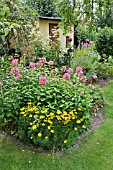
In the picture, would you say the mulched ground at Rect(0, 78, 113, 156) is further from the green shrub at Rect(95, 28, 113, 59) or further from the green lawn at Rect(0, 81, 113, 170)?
the green shrub at Rect(95, 28, 113, 59)

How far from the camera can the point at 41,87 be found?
9.38ft

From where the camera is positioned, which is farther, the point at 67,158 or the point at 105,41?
the point at 105,41

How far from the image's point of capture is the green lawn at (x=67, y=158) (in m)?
2.46

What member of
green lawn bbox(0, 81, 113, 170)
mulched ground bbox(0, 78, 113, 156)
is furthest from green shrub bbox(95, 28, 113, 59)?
green lawn bbox(0, 81, 113, 170)

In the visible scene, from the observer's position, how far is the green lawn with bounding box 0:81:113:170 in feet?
8.07

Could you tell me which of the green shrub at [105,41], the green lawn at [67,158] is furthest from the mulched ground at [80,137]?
the green shrub at [105,41]

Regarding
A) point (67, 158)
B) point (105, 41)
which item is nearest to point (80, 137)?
point (67, 158)

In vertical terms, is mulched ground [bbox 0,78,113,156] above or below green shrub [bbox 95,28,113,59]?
→ below

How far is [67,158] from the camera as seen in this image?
8.52ft

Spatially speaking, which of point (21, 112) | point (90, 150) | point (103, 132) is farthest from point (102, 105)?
A: point (21, 112)

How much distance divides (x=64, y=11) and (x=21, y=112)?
398 centimetres

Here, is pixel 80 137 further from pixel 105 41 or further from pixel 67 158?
pixel 105 41

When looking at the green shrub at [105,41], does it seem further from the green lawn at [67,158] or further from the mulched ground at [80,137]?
the green lawn at [67,158]

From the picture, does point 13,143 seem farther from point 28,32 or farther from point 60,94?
point 28,32
